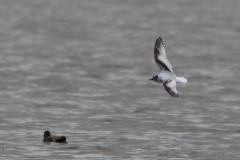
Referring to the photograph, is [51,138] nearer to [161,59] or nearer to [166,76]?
[166,76]

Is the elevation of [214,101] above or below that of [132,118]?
above

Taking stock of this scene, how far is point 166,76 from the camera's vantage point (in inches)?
690

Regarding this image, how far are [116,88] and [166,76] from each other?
9.92 meters

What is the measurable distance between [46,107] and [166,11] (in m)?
36.1

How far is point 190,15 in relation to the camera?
5622 cm

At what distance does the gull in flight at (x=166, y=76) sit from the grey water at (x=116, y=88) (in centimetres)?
189

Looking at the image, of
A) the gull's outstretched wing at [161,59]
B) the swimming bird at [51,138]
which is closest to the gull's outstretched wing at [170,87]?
the gull's outstretched wing at [161,59]

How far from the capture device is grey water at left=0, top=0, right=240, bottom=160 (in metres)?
18.5

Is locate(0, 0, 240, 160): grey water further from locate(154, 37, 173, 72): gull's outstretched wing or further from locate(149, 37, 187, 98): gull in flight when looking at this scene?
locate(154, 37, 173, 72): gull's outstretched wing

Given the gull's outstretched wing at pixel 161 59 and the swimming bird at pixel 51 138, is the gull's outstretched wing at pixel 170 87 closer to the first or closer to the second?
the gull's outstretched wing at pixel 161 59

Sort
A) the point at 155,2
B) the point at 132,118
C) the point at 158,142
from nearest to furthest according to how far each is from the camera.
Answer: the point at 158,142
the point at 132,118
the point at 155,2

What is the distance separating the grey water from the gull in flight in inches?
74.4

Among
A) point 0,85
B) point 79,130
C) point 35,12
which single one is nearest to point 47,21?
point 35,12

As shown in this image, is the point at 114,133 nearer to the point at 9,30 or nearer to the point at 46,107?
the point at 46,107
